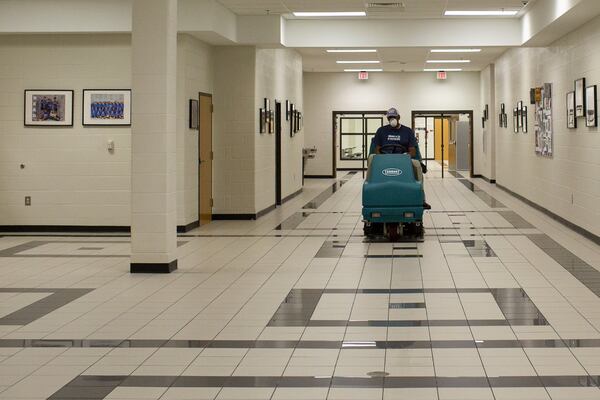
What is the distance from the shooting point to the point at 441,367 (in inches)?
199

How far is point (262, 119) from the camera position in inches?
600

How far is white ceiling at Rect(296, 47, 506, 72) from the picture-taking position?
19359 mm

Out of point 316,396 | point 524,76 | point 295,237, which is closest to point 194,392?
point 316,396

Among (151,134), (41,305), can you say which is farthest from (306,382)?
(151,134)

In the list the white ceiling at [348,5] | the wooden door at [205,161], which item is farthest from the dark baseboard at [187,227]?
the white ceiling at [348,5]

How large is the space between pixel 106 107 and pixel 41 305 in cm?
564

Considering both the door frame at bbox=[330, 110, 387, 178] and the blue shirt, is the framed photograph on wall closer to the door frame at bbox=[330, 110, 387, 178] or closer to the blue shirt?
the blue shirt

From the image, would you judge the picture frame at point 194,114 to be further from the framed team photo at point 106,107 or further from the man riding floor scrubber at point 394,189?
the man riding floor scrubber at point 394,189

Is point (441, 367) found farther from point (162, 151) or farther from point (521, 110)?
point (521, 110)

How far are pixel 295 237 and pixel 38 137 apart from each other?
12.2 feet

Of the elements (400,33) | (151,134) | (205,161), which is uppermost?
(400,33)

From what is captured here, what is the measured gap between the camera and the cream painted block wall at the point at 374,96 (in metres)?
27.0

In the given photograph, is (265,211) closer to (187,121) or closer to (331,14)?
(187,121)

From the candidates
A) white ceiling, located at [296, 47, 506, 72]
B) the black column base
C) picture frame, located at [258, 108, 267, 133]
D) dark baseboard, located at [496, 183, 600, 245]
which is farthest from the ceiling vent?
the black column base
